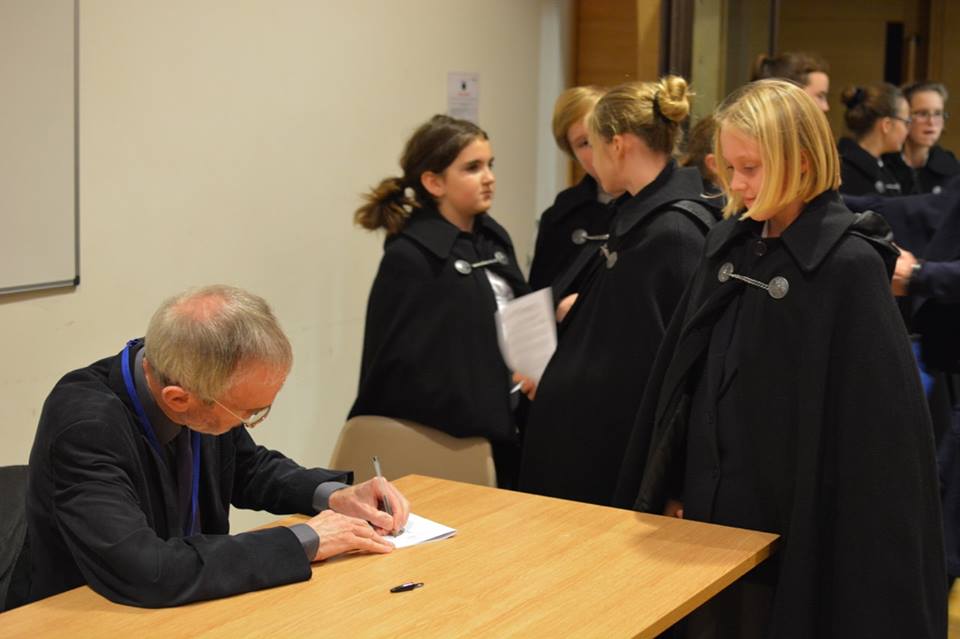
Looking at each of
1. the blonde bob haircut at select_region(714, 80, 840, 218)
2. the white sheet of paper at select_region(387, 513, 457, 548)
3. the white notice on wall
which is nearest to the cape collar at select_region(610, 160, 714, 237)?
the blonde bob haircut at select_region(714, 80, 840, 218)

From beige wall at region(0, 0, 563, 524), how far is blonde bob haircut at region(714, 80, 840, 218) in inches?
82.8

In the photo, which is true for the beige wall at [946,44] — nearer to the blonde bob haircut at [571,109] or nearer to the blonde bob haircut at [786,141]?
the blonde bob haircut at [571,109]

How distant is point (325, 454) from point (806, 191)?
9.28 ft

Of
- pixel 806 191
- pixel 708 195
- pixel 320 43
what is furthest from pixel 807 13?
pixel 806 191

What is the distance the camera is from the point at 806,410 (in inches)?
Result: 104

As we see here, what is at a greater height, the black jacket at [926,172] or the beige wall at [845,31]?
the beige wall at [845,31]

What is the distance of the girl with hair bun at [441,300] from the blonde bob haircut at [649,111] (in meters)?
0.76

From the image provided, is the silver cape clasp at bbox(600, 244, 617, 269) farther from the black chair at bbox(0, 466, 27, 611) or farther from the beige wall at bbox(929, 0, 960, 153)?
the beige wall at bbox(929, 0, 960, 153)

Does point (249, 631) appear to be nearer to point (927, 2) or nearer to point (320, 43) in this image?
point (320, 43)

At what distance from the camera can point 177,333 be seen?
7.50 feet

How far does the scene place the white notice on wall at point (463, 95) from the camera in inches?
221

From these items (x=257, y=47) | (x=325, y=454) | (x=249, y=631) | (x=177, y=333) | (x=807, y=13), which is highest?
(x=807, y=13)

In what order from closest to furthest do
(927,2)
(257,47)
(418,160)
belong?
(418,160), (257,47), (927,2)

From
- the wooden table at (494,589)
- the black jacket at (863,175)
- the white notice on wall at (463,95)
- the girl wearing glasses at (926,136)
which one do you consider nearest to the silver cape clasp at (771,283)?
the wooden table at (494,589)
